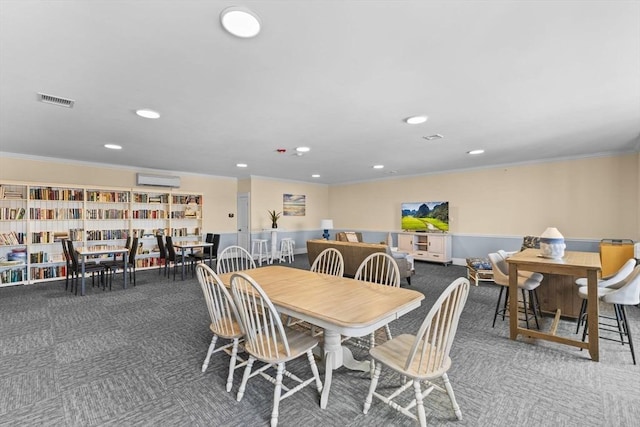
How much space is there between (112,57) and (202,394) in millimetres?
2476

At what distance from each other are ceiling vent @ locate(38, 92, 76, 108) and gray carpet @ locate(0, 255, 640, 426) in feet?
7.79

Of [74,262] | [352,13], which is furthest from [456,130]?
[74,262]

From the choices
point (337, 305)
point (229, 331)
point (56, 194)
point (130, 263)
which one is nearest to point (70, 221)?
point (56, 194)

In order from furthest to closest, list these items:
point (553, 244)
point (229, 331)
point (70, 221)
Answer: point (70, 221) → point (553, 244) → point (229, 331)

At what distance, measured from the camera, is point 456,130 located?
12.6 feet

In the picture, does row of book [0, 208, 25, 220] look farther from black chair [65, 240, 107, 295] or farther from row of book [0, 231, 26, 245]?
black chair [65, 240, 107, 295]

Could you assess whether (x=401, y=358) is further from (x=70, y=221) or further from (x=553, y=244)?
(x=70, y=221)

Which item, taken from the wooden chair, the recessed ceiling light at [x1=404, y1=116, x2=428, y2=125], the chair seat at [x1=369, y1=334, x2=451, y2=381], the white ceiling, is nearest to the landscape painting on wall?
the white ceiling

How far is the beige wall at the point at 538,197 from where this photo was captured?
17.6 ft

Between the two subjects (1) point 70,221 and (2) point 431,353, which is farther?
(1) point 70,221

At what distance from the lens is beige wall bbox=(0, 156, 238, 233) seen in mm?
5418

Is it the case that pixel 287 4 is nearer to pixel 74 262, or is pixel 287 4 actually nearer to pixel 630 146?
pixel 74 262

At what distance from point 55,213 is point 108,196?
35.7 inches

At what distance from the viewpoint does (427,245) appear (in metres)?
7.48
